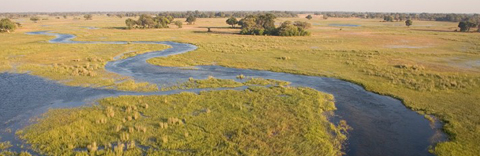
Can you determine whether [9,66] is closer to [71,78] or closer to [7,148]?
[71,78]

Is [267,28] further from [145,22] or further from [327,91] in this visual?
[327,91]

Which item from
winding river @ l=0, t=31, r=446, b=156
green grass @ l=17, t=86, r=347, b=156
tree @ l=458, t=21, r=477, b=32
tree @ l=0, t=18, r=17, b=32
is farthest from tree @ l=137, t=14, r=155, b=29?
tree @ l=458, t=21, r=477, b=32

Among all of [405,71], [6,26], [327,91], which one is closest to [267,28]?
[405,71]

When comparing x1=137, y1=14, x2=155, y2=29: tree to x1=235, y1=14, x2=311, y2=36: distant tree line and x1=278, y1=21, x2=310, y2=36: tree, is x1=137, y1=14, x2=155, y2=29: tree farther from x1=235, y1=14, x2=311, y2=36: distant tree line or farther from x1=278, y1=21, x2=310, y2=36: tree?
x1=278, y1=21, x2=310, y2=36: tree

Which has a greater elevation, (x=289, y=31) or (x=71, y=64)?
(x=289, y=31)

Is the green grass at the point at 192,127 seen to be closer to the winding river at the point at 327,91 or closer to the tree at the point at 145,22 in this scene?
the winding river at the point at 327,91

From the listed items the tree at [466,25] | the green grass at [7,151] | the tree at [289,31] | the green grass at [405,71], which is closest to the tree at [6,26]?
the green grass at [405,71]
